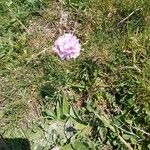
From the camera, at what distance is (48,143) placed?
248 cm

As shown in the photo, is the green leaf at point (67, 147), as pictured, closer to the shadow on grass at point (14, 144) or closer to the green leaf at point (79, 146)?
the green leaf at point (79, 146)

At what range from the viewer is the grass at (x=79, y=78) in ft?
7.96

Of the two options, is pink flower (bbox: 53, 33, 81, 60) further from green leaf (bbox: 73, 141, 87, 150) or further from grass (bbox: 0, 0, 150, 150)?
green leaf (bbox: 73, 141, 87, 150)

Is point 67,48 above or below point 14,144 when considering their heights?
above

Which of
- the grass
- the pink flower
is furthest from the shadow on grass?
the pink flower

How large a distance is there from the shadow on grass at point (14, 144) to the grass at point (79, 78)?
1 centimetres

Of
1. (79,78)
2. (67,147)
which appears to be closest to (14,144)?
(67,147)

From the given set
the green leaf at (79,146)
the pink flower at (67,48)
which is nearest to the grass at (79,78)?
the green leaf at (79,146)

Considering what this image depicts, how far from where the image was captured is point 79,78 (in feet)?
8.51

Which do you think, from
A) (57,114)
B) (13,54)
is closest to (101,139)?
(57,114)

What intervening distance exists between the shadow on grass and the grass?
0.01 meters

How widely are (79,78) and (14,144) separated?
19.2 inches

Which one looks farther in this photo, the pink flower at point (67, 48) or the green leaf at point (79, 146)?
the green leaf at point (79, 146)

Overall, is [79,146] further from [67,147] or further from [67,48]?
[67,48]
